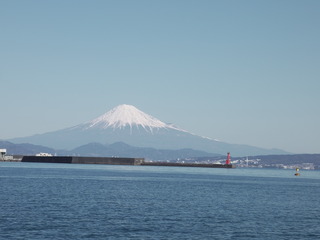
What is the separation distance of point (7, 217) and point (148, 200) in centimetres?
2367

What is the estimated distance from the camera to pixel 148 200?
7088cm

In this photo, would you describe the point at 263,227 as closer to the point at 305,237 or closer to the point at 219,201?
the point at 305,237

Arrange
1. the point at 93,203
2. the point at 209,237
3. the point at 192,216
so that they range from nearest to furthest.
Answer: the point at 209,237, the point at 192,216, the point at 93,203

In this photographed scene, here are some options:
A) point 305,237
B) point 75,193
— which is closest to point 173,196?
point 75,193

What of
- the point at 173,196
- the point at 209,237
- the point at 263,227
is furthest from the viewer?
the point at 173,196

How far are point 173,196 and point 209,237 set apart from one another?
35389 mm

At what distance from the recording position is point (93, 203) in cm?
6475

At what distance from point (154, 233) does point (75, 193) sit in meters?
35.8

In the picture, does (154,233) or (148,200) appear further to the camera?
(148,200)

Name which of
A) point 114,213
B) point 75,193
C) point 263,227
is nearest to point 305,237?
point 263,227

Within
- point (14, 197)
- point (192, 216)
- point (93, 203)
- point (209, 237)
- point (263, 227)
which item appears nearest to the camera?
point (209, 237)

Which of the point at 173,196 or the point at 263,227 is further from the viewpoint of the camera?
the point at 173,196

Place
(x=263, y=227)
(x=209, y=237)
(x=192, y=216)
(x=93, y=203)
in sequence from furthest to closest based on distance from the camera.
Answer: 1. (x=93, y=203)
2. (x=192, y=216)
3. (x=263, y=227)
4. (x=209, y=237)

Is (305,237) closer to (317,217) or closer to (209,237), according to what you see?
(209,237)
